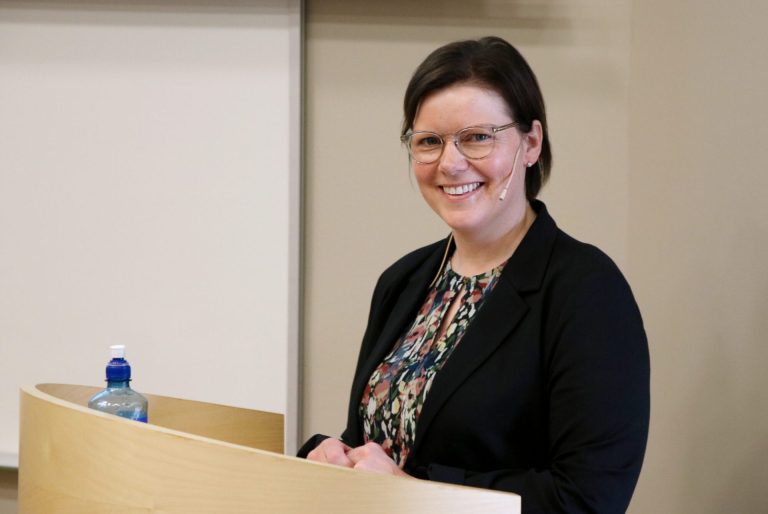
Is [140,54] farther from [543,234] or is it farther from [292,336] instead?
[543,234]

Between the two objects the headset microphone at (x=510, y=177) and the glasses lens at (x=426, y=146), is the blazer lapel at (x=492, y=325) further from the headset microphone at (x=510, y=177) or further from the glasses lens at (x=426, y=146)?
the glasses lens at (x=426, y=146)

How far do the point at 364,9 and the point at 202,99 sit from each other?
58 cm

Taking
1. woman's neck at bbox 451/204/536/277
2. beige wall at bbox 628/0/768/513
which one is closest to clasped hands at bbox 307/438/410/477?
woman's neck at bbox 451/204/536/277

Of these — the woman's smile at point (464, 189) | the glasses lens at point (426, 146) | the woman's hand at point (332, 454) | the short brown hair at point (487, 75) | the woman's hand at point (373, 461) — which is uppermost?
the short brown hair at point (487, 75)

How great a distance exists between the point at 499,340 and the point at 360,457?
278mm

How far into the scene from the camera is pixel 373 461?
4.46 ft

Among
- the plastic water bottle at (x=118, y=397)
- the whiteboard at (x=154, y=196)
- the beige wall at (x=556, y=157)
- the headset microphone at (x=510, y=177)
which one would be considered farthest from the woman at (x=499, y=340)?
the whiteboard at (x=154, y=196)

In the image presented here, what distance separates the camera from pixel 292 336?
2957mm

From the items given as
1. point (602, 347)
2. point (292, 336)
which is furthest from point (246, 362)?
point (602, 347)

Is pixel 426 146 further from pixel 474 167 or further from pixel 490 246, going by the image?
pixel 490 246

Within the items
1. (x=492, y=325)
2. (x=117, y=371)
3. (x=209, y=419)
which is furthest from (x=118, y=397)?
(x=492, y=325)

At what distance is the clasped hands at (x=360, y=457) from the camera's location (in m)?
1.35

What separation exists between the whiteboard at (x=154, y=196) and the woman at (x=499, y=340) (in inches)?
48.8

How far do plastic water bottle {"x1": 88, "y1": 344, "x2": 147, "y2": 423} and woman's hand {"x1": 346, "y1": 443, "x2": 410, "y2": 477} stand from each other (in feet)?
1.20
